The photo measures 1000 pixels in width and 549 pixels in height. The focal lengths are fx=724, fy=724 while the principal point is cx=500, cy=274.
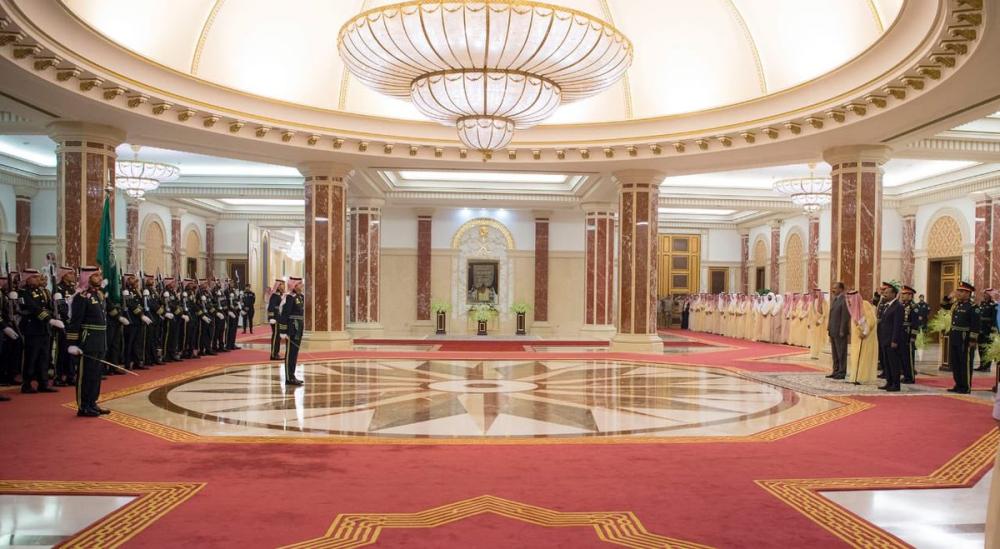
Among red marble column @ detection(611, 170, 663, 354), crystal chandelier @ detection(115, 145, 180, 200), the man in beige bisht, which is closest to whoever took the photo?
the man in beige bisht

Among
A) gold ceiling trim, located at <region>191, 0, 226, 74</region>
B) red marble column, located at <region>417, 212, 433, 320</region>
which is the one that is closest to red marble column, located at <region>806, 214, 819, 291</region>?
red marble column, located at <region>417, 212, 433, 320</region>

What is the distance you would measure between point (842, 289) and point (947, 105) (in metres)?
3.16

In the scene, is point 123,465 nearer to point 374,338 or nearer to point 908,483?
point 908,483

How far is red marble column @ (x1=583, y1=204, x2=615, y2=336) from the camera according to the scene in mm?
20203

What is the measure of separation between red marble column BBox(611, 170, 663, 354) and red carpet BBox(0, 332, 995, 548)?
834cm

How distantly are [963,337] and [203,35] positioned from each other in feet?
39.8

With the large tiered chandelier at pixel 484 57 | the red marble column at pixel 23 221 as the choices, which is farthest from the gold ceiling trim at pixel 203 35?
the red marble column at pixel 23 221

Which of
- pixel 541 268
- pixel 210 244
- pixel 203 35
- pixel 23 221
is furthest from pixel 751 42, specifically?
pixel 210 244

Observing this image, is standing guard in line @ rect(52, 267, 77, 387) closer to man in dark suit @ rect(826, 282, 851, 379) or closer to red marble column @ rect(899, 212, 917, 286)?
man in dark suit @ rect(826, 282, 851, 379)

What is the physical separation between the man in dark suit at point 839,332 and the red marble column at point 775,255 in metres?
14.2

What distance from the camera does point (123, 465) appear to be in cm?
518

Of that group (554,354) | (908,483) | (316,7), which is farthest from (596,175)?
(908,483)

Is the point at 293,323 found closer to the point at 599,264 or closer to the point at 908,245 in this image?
the point at 599,264

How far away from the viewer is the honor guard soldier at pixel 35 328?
8.77m
